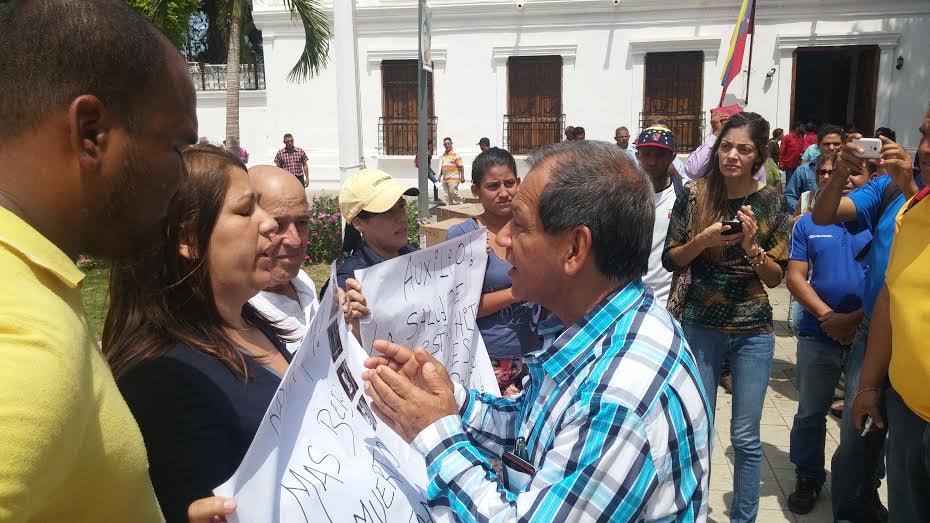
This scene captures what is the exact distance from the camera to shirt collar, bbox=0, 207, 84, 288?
32.1 inches

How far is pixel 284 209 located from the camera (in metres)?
2.33

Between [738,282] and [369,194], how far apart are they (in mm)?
1786

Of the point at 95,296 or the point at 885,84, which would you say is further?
the point at 885,84

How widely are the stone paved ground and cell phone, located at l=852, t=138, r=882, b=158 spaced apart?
1911 mm

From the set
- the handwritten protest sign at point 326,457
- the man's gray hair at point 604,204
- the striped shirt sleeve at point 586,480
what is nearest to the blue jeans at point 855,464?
the man's gray hair at point 604,204

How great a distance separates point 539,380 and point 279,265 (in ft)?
3.64

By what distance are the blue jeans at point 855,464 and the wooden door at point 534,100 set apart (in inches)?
545

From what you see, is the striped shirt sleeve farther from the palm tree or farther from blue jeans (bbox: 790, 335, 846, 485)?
the palm tree

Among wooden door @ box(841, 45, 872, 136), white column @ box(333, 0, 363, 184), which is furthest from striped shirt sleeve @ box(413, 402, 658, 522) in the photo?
wooden door @ box(841, 45, 872, 136)

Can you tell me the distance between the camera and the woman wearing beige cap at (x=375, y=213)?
3066mm

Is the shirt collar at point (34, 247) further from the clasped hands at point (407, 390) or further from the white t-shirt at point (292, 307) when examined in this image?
the white t-shirt at point (292, 307)

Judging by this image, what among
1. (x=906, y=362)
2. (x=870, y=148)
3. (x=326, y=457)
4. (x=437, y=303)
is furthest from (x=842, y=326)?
(x=326, y=457)

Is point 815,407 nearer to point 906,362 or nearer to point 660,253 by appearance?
point 660,253

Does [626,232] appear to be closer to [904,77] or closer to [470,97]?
[470,97]
